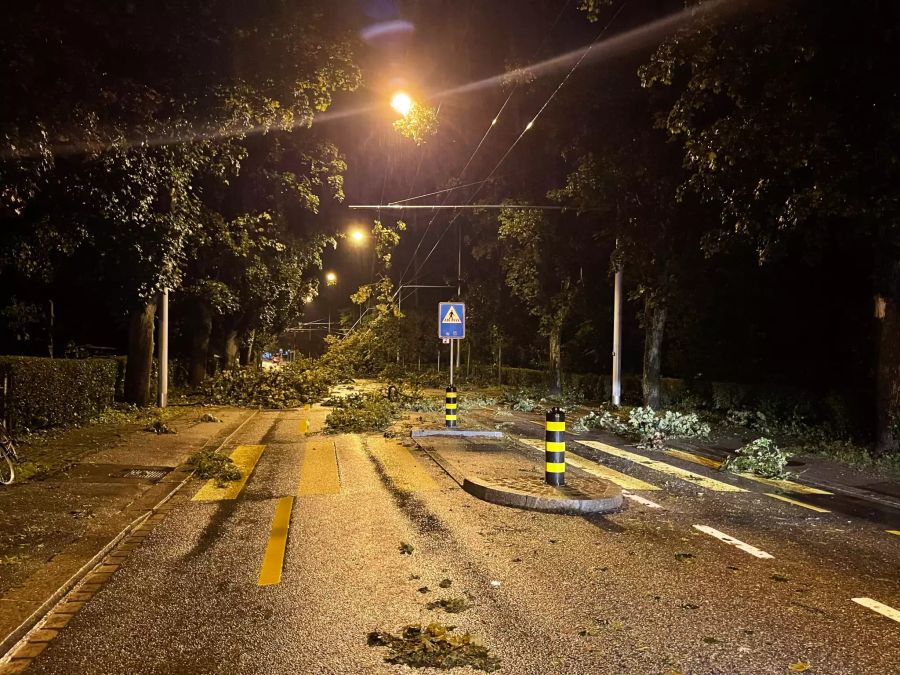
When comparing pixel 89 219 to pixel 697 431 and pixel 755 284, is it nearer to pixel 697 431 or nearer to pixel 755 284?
pixel 697 431

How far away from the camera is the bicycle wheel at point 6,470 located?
841 cm

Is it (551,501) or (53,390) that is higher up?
(53,390)

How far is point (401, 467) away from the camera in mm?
10398

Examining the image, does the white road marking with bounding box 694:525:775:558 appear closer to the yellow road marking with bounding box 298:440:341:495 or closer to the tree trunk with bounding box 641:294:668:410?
the yellow road marking with bounding box 298:440:341:495

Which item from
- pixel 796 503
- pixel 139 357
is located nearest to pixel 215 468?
pixel 796 503

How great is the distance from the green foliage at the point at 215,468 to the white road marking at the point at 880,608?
7.53 m

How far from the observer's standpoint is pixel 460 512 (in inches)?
292

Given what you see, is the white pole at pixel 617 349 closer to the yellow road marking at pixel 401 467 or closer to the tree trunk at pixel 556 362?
the tree trunk at pixel 556 362

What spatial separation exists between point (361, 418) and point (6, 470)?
27.5ft

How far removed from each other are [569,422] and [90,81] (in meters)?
13.1

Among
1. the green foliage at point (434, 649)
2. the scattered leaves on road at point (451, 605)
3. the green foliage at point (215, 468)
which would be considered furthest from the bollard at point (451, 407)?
the green foliage at point (434, 649)

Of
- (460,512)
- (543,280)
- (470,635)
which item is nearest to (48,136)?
(460,512)

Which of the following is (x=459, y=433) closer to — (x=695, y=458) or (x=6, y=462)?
(x=695, y=458)

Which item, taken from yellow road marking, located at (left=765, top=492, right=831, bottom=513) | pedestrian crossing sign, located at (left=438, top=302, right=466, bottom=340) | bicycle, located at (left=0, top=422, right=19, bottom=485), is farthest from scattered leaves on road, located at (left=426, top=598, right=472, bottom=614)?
pedestrian crossing sign, located at (left=438, top=302, right=466, bottom=340)
